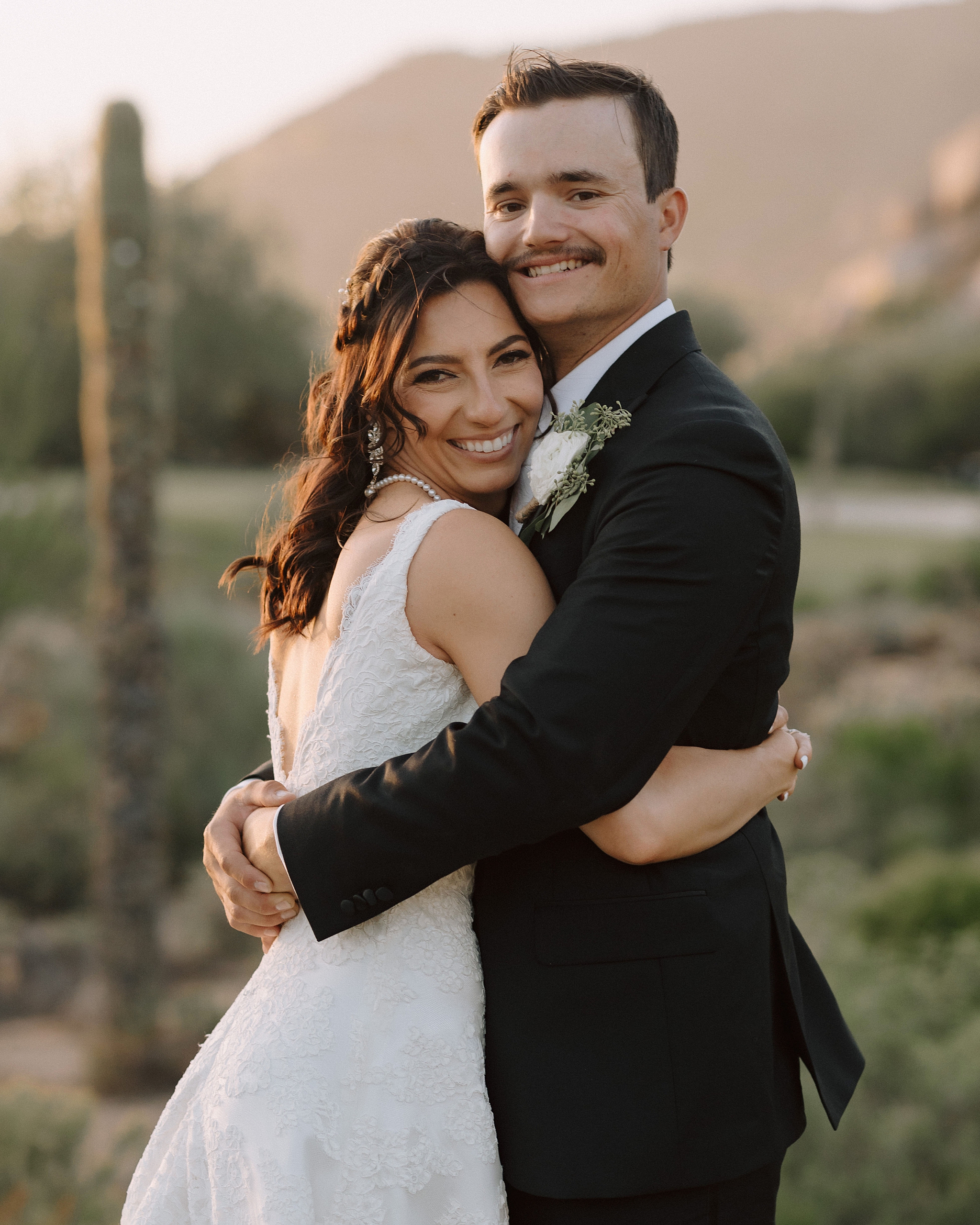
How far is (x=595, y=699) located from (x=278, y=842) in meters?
0.57

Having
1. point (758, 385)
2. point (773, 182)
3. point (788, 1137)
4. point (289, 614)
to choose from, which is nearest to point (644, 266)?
point (289, 614)

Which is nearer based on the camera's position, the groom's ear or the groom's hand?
the groom's hand

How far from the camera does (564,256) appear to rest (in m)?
1.99

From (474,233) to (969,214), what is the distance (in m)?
32.6

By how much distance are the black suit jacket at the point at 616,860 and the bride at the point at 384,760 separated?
6cm

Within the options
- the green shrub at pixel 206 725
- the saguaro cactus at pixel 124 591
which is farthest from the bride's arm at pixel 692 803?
the green shrub at pixel 206 725

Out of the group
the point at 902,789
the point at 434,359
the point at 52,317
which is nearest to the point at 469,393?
the point at 434,359

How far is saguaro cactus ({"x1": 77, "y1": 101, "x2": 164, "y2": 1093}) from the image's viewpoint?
256 inches

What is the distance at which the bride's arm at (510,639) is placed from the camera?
5.48 feet

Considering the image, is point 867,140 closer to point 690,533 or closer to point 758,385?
point 758,385

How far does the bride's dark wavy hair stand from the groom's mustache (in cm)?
6

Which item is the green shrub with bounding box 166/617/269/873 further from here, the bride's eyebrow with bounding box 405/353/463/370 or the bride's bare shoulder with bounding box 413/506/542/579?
the bride's bare shoulder with bounding box 413/506/542/579

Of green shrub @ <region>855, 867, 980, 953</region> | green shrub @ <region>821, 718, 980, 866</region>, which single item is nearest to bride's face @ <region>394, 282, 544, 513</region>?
green shrub @ <region>855, 867, 980, 953</region>

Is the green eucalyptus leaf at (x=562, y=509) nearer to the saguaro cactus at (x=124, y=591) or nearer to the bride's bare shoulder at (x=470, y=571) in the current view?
the bride's bare shoulder at (x=470, y=571)
